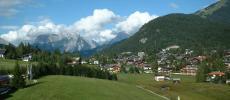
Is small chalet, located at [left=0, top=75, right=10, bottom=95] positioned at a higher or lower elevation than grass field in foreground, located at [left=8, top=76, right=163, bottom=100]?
higher

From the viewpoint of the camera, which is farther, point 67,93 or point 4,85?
point 4,85

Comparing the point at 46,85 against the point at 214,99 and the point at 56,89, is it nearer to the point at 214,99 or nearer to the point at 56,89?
the point at 56,89

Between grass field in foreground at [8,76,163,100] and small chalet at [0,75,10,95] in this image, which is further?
small chalet at [0,75,10,95]

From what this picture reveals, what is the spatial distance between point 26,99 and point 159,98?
3191 centimetres

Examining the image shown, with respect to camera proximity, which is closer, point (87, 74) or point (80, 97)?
point (80, 97)

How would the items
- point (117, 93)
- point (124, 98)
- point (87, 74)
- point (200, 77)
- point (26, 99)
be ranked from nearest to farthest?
1. point (26, 99)
2. point (124, 98)
3. point (117, 93)
4. point (87, 74)
5. point (200, 77)

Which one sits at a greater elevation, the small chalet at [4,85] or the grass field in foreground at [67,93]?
the small chalet at [4,85]

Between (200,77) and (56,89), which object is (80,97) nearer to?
(56,89)

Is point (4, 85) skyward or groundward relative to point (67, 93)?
skyward

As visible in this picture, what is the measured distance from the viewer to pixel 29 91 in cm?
8775

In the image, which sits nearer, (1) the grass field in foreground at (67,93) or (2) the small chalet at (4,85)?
(1) the grass field in foreground at (67,93)

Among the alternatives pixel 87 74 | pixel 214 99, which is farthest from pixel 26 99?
pixel 87 74

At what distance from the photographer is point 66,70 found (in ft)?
529

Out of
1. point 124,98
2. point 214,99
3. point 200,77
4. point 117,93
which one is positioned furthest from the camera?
point 200,77
